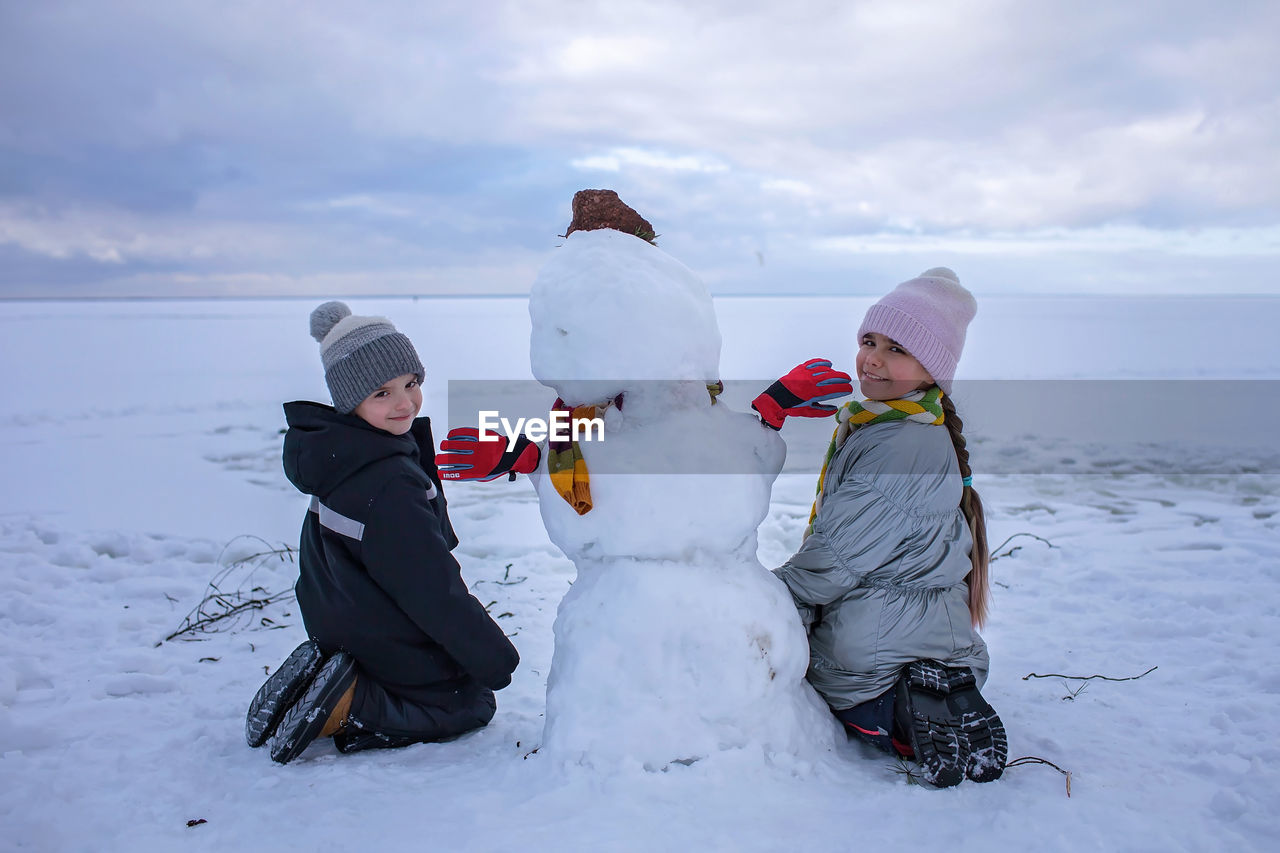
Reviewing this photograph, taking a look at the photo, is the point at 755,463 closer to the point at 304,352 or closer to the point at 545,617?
the point at 545,617

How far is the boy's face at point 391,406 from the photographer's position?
2453 millimetres

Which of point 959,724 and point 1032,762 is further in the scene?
point 1032,762

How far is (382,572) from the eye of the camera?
229cm

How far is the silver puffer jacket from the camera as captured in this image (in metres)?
2.25

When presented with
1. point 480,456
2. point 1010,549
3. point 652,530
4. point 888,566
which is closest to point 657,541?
point 652,530

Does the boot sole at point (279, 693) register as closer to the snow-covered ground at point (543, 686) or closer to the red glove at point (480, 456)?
the snow-covered ground at point (543, 686)

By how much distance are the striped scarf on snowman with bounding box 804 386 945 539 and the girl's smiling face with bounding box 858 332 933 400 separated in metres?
0.03

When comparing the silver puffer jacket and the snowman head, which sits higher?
the snowman head

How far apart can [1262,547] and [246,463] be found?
22.9ft

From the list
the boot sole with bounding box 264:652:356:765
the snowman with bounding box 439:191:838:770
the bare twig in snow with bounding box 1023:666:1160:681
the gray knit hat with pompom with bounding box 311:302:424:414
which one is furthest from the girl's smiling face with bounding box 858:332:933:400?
the boot sole with bounding box 264:652:356:765

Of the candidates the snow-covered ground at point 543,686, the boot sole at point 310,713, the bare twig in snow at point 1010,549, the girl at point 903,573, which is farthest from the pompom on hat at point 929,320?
the bare twig in snow at point 1010,549

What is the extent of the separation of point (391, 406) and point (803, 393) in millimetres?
1268

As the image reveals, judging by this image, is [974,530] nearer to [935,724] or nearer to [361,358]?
[935,724]

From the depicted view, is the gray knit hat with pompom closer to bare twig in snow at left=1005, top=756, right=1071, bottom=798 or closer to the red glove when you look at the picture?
the red glove
